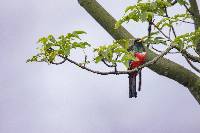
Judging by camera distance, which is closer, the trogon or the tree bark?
the trogon

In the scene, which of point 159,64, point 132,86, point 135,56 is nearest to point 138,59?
point 135,56

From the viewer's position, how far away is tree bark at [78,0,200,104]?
8.91m

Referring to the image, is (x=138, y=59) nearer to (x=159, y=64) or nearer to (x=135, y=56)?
(x=135, y=56)

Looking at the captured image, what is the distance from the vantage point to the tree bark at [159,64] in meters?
8.91

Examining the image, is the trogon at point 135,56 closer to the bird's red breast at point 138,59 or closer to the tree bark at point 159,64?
the bird's red breast at point 138,59

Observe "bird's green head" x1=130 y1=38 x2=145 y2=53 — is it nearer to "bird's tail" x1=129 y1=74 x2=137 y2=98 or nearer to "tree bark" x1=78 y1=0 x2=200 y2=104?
"bird's tail" x1=129 y1=74 x2=137 y2=98

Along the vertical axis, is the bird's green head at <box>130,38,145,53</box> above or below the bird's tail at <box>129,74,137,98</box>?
above

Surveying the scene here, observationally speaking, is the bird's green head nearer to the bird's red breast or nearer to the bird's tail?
the bird's red breast

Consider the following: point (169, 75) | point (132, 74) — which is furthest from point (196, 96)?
point (132, 74)

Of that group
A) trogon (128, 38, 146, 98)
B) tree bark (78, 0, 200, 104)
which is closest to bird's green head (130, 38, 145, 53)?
trogon (128, 38, 146, 98)

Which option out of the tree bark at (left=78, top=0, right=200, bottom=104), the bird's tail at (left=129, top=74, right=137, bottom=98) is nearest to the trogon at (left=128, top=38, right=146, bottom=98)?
the bird's tail at (left=129, top=74, right=137, bottom=98)

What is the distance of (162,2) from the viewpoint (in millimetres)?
6992

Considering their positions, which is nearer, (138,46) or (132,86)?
(138,46)

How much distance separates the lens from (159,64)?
897cm
